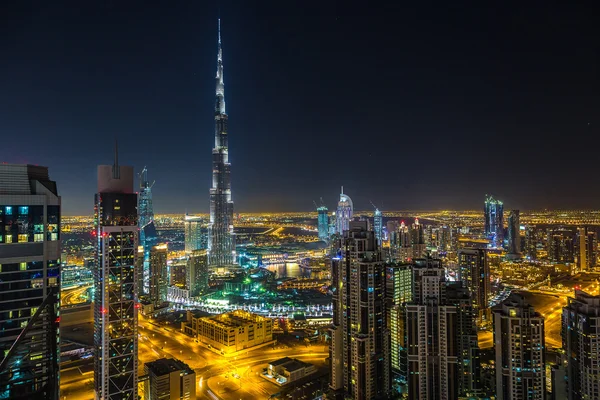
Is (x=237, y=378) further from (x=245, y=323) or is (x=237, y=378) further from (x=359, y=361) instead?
(x=359, y=361)

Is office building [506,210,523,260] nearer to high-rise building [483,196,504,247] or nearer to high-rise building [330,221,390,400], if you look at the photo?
high-rise building [483,196,504,247]

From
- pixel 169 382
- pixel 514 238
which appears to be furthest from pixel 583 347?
pixel 514 238

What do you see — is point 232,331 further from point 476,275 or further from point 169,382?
point 476,275

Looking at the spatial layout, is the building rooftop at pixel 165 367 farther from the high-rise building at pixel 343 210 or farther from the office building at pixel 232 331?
the high-rise building at pixel 343 210

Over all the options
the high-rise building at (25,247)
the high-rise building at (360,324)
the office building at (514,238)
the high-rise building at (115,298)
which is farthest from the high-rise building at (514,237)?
the high-rise building at (25,247)

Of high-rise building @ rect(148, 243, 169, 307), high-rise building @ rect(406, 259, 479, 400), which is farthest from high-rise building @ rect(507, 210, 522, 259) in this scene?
high-rise building @ rect(148, 243, 169, 307)
